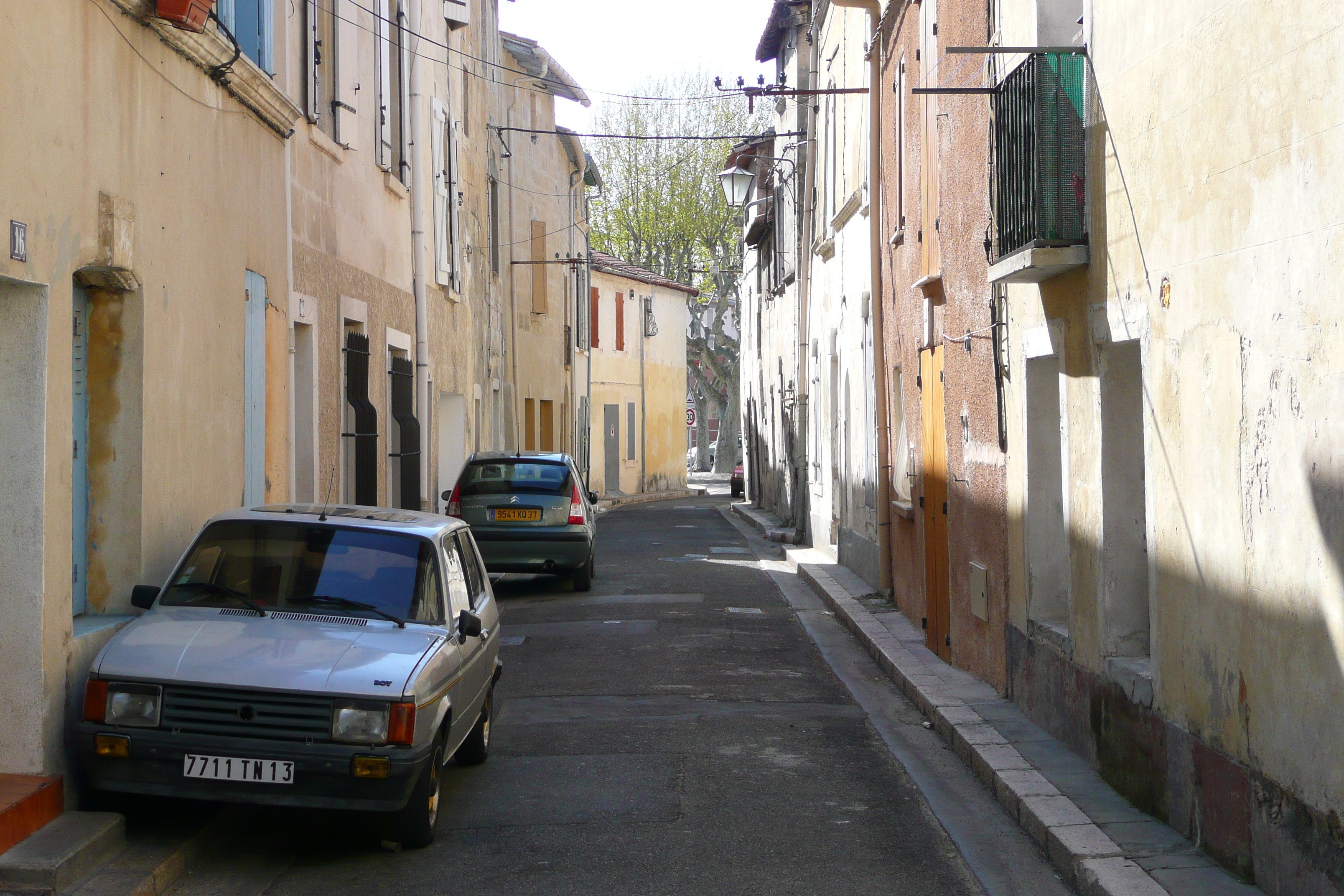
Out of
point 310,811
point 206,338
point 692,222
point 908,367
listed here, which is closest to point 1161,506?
point 310,811

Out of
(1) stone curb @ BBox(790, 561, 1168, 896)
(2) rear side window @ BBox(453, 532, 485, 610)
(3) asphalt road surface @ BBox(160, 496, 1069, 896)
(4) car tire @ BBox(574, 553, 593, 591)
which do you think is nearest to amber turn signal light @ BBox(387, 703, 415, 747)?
(3) asphalt road surface @ BBox(160, 496, 1069, 896)

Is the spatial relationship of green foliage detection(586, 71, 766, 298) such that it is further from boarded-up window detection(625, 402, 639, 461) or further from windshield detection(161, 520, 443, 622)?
windshield detection(161, 520, 443, 622)

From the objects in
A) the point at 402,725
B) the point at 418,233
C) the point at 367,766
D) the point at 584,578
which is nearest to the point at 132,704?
the point at 367,766

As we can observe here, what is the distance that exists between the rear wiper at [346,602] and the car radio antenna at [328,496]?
506mm

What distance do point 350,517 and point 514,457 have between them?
863 centimetres

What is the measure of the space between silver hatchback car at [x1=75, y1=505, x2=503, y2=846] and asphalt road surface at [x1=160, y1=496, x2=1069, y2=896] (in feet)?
1.26

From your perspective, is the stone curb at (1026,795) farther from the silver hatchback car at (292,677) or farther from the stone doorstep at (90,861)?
the stone doorstep at (90,861)

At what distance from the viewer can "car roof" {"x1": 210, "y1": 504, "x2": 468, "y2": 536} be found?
6.70m

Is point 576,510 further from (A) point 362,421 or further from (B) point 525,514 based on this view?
(A) point 362,421

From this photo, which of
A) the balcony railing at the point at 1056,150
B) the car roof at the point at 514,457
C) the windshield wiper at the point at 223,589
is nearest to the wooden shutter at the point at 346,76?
the car roof at the point at 514,457

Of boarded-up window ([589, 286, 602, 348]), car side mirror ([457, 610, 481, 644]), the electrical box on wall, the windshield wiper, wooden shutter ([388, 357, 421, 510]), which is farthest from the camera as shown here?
boarded-up window ([589, 286, 602, 348])

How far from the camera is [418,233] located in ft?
55.3

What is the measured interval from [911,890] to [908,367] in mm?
7782

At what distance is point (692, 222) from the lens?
50.0 meters
